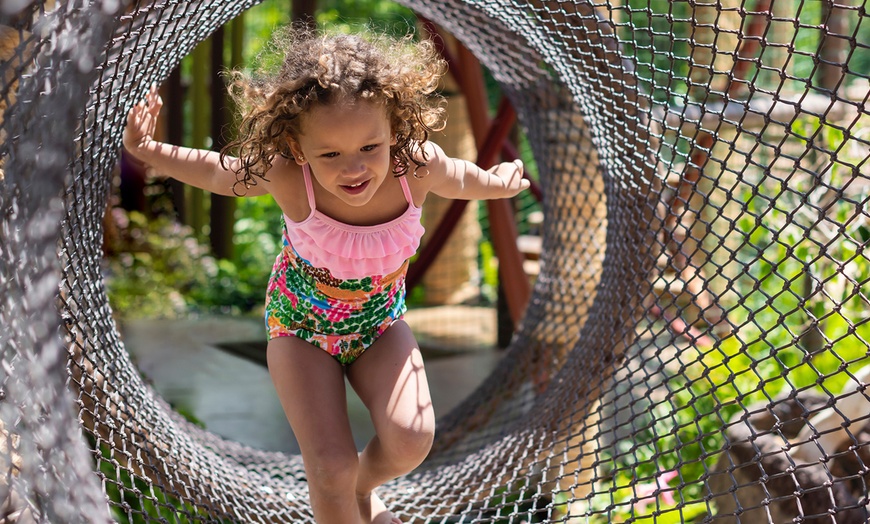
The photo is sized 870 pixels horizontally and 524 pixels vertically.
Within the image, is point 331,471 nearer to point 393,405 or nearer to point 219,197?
point 393,405

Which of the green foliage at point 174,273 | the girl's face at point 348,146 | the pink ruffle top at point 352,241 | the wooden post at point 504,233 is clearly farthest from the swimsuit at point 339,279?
the green foliage at point 174,273

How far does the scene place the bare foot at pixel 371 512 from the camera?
5.88 feet

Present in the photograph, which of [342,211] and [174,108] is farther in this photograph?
[174,108]

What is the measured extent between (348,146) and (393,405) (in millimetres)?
473

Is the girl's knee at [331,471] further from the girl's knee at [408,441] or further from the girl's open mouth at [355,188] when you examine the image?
the girl's open mouth at [355,188]

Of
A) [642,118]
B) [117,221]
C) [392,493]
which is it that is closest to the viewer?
[642,118]

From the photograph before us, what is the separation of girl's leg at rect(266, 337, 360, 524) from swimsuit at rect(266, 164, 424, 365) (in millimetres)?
63

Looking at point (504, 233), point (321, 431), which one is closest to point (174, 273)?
point (504, 233)

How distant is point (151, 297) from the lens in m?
5.11

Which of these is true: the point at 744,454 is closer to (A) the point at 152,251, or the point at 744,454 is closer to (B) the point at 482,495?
(B) the point at 482,495

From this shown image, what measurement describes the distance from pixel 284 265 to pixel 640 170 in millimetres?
911

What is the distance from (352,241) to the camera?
65.4 inches

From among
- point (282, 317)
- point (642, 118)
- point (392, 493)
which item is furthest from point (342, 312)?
point (642, 118)

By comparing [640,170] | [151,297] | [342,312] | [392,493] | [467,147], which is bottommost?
[151,297]
